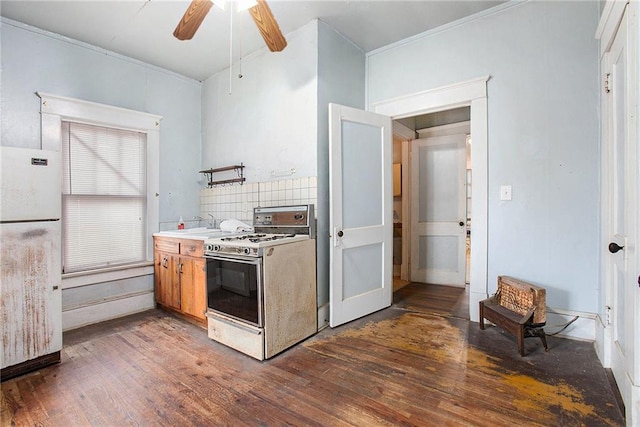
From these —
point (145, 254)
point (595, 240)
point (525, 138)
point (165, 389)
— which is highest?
point (525, 138)

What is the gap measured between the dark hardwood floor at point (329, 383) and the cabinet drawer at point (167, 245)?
851 mm

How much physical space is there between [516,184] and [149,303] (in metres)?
3.99

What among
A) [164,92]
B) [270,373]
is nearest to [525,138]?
[270,373]

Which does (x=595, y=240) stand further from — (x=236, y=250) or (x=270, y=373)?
(x=236, y=250)

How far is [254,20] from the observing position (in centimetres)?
186

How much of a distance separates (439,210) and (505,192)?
167cm

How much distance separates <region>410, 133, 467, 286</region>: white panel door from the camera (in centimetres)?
419

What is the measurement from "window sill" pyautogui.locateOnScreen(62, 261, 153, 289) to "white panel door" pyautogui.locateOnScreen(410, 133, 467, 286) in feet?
11.6

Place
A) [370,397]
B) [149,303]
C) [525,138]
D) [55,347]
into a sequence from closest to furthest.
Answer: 1. [370,397]
2. [55,347]
3. [525,138]
4. [149,303]

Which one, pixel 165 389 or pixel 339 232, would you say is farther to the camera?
pixel 339 232

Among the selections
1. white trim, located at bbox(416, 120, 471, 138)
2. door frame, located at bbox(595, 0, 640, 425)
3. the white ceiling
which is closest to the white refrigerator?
the white ceiling

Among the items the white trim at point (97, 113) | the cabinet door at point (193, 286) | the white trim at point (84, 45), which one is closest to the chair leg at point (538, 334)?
the cabinet door at point (193, 286)

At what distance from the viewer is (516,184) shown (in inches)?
103

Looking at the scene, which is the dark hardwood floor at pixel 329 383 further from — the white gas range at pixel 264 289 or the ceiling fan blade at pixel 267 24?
the ceiling fan blade at pixel 267 24
